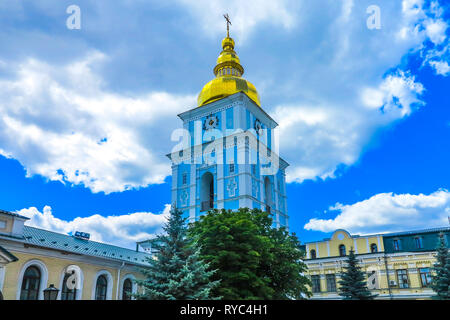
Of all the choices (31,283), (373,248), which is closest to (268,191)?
(373,248)

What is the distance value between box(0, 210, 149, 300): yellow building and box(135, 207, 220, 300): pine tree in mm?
1708

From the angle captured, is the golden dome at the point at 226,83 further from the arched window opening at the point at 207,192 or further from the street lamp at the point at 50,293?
the street lamp at the point at 50,293

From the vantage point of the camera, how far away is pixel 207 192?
1526 inches

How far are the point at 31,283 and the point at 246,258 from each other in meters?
10.6

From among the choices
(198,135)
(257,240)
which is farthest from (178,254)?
(198,135)

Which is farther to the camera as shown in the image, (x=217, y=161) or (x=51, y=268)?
(x=217, y=161)

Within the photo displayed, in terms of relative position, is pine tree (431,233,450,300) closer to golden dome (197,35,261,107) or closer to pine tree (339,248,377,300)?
pine tree (339,248,377,300)

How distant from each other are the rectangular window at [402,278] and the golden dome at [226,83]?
2083 centimetres

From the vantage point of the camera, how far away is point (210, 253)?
2016cm

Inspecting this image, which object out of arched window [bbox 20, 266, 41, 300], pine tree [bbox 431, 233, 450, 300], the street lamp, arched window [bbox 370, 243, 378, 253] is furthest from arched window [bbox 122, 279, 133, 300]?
arched window [bbox 370, 243, 378, 253]

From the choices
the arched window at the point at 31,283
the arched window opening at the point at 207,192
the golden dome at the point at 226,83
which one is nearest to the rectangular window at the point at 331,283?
the arched window opening at the point at 207,192

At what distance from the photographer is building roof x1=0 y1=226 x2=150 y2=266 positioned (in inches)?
831
